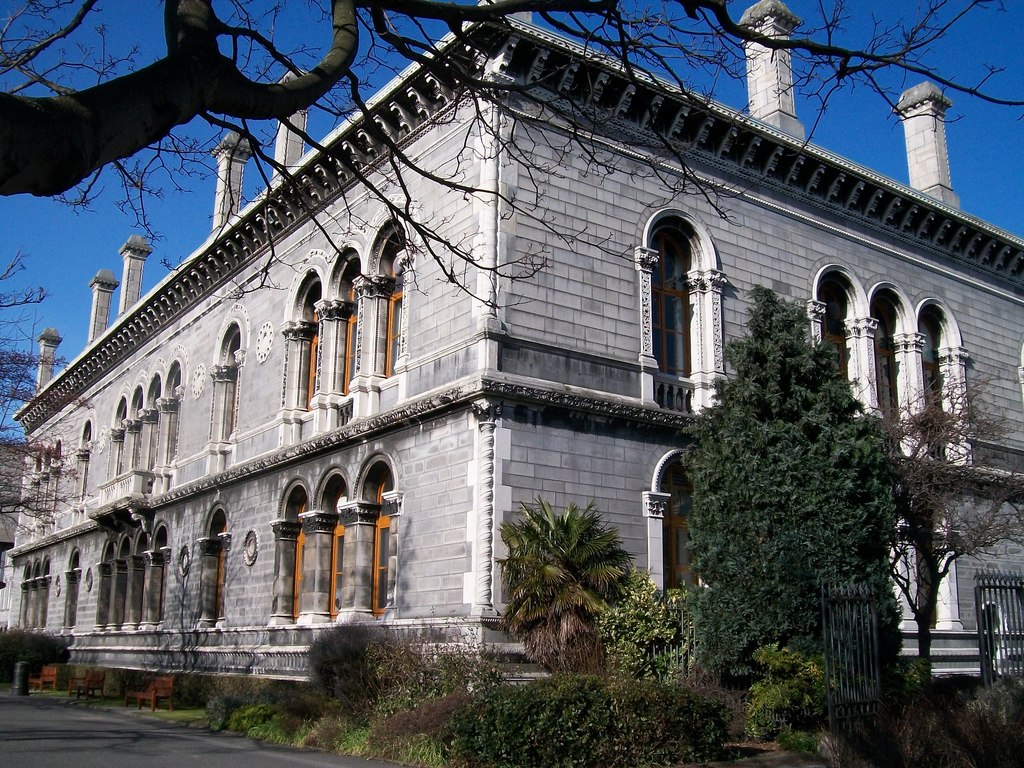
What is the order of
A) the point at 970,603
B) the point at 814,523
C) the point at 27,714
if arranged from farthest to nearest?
the point at 970,603 < the point at 27,714 < the point at 814,523

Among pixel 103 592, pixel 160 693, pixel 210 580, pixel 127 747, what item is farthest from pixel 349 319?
pixel 103 592

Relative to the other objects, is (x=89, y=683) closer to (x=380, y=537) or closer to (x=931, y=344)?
(x=380, y=537)

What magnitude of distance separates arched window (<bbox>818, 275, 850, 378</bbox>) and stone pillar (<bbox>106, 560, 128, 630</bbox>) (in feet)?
70.2

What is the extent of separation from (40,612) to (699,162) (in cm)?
3243

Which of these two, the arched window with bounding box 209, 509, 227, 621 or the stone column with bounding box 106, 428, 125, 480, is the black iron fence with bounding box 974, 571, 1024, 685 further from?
Result: the stone column with bounding box 106, 428, 125, 480

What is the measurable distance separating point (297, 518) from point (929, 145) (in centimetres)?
1849

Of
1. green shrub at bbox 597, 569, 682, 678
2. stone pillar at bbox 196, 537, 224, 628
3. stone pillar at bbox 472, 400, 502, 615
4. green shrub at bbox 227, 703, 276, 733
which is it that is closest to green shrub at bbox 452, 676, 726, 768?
green shrub at bbox 597, 569, 682, 678

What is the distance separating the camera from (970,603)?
22.8 meters

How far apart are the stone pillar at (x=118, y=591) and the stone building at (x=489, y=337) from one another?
435mm

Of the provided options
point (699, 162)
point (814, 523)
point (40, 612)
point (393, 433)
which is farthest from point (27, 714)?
point (40, 612)

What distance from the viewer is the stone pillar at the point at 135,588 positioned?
98.2ft

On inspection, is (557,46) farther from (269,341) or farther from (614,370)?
(269,341)

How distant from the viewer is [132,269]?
1684 inches

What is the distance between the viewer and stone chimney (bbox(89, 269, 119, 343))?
1797 inches
